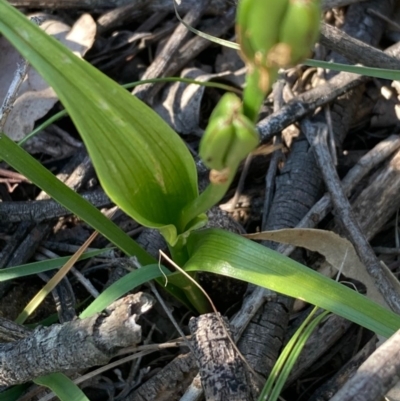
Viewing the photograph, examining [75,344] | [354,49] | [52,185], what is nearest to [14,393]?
[75,344]

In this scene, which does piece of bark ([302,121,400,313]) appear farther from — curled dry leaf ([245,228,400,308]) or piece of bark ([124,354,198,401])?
piece of bark ([124,354,198,401])

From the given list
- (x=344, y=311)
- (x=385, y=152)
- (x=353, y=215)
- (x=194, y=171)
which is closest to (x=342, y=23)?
(x=385, y=152)

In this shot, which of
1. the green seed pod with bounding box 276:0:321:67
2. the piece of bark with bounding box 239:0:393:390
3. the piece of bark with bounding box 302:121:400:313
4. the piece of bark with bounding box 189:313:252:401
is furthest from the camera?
the piece of bark with bounding box 239:0:393:390

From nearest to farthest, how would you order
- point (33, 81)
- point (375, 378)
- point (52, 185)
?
point (375, 378) → point (52, 185) → point (33, 81)

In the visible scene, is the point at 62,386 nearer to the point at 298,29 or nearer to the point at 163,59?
the point at 298,29

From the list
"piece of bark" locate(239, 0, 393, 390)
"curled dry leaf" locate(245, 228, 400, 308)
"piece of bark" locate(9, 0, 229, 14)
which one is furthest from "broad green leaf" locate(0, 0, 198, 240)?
"piece of bark" locate(9, 0, 229, 14)

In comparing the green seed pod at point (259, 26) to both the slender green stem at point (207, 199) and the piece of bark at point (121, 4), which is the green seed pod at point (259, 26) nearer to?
the slender green stem at point (207, 199)

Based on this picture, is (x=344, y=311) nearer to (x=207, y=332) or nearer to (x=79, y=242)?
(x=207, y=332)
